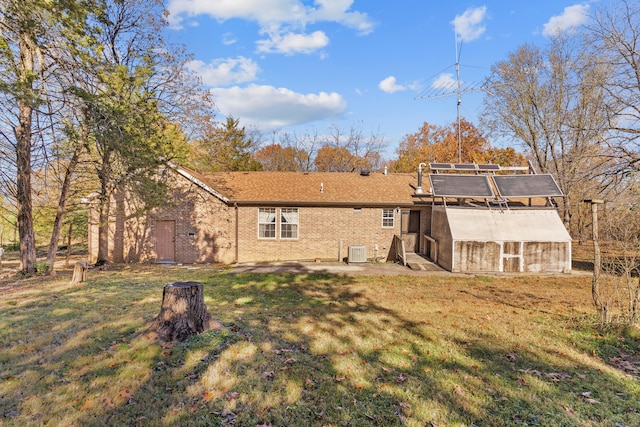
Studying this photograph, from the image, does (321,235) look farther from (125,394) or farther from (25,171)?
(125,394)

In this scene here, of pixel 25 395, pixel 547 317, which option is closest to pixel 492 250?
pixel 547 317

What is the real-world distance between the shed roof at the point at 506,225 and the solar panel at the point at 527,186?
3.16ft

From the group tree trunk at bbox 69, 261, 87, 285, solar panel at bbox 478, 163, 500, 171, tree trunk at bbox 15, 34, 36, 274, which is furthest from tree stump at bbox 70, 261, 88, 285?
solar panel at bbox 478, 163, 500, 171

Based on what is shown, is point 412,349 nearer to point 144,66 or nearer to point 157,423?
point 157,423

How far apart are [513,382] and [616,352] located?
2506 millimetres

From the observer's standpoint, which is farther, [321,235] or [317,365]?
[321,235]

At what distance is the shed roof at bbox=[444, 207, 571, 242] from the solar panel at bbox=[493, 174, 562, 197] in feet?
3.16

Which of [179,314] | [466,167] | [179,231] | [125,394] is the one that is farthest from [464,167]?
[125,394]

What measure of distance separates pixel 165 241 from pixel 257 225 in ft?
14.6

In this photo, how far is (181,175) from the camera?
49.8 feet

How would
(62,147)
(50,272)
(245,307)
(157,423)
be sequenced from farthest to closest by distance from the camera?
(50,272), (62,147), (245,307), (157,423)

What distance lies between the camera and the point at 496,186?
14391 mm

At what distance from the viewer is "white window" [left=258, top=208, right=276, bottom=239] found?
51.3 feet

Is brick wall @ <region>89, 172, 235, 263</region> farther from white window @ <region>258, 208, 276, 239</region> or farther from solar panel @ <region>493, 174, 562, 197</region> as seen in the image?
solar panel @ <region>493, 174, 562, 197</region>
